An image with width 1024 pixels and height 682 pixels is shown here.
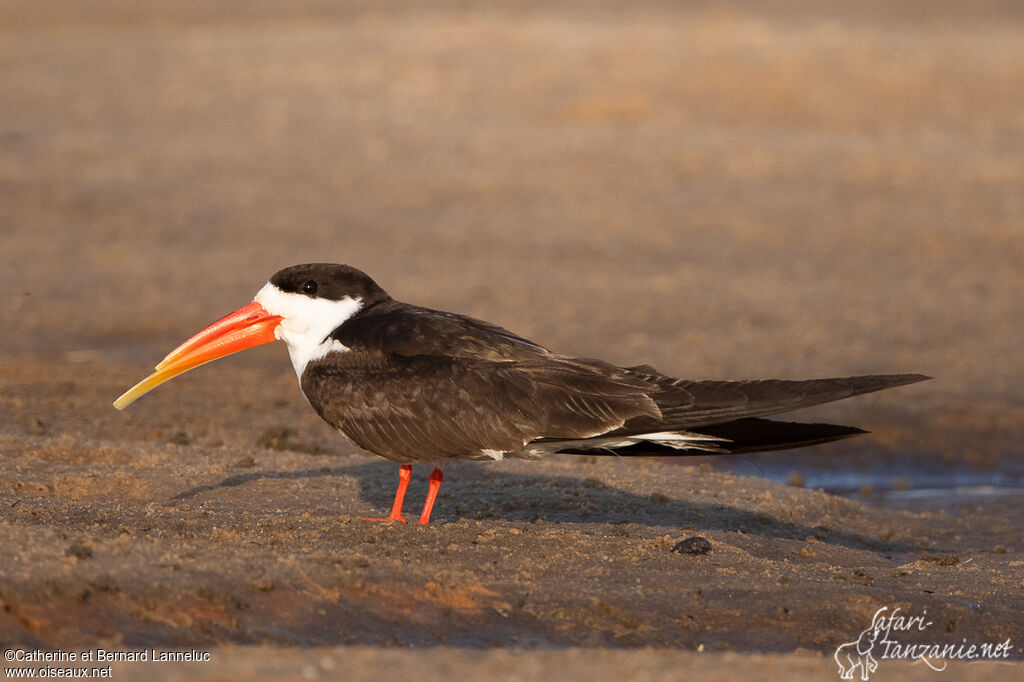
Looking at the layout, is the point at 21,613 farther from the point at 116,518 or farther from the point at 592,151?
the point at 592,151

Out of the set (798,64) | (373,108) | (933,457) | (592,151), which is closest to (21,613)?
(933,457)

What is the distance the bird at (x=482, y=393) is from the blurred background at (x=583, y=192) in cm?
308

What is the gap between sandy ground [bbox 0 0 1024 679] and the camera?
16.7 ft

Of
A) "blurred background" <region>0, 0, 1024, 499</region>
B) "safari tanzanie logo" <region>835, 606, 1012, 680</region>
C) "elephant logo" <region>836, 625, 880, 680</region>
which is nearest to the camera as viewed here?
"elephant logo" <region>836, 625, 880, 680</region>

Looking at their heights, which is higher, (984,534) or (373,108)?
(373,108)

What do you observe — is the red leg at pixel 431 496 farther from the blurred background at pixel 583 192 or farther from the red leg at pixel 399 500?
the blurred background at pixel 583 192

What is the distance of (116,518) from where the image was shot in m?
6.11

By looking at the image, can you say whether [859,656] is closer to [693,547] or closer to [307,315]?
[693,547]

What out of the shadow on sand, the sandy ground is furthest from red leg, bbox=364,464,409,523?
the shadow on sand

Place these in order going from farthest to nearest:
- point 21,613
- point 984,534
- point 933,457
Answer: point 933,457 < point 984,534 < point 21,613

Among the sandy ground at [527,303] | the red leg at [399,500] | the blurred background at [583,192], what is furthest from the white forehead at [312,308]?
the blurred background at [583,192]

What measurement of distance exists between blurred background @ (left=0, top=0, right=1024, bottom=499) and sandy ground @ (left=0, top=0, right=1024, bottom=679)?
0.06 m

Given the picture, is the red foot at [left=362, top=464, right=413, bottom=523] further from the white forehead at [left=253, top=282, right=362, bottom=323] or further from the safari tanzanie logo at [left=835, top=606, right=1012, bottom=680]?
the safari tanzanie logo at [left=835, top=606, right=1012, bottom=680]

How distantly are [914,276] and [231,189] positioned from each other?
7466 mm
